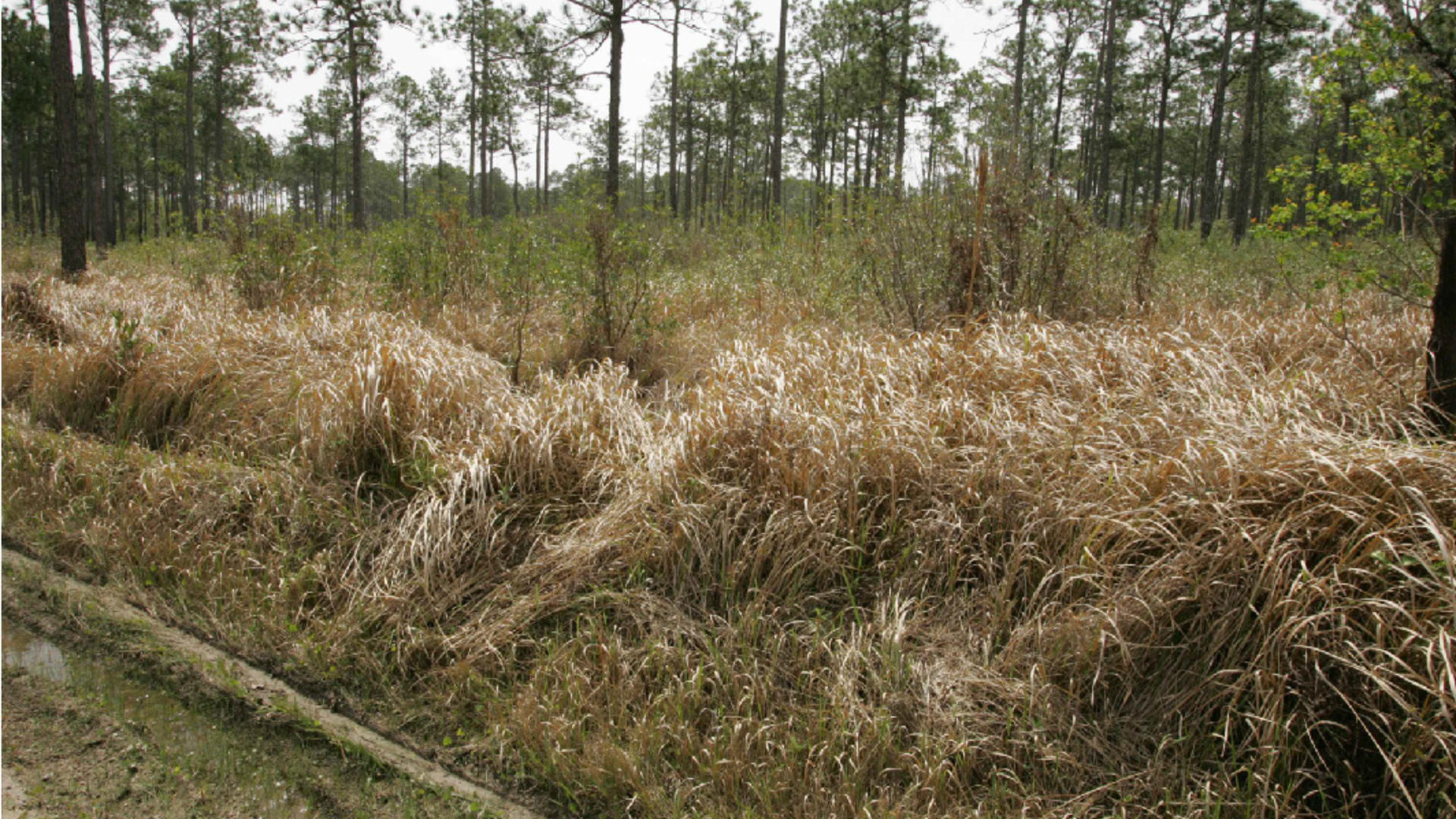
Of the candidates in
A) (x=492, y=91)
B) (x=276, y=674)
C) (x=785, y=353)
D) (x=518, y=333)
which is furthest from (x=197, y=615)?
(x=492, y=91)

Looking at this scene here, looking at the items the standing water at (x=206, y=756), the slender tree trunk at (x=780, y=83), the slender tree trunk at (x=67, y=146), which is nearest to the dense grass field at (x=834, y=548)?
the standing water at (x=206, y=756)

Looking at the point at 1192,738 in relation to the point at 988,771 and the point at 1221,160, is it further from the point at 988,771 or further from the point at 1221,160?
the point at 1221,160

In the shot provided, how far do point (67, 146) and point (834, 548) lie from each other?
11.3m

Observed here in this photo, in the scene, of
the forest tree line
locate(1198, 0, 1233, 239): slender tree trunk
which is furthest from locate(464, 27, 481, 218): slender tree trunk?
locate(1198, 0, 1233, 239): slender tree trunk

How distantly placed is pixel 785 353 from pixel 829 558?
178cm

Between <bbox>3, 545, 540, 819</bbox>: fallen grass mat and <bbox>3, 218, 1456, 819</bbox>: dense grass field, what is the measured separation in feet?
0.28

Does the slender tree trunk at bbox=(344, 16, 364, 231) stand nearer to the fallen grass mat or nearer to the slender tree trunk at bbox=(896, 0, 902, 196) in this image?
the slender tree trunk at bbox=(896, 0, 902, 196)

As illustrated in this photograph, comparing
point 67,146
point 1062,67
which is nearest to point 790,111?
point 1062,67

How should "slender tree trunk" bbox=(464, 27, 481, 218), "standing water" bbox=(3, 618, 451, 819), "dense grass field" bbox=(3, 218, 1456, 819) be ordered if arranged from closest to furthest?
"dense grass field" bbox=(3, 218, 1456, 819)
"standing water" bbox=(3, 618, 451, 819)
"slender tree trunk" bbox=(464, 27, 481, 218)

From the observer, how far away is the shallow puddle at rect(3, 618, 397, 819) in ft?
7.82

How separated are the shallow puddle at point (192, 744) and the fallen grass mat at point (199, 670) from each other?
0.08 metres

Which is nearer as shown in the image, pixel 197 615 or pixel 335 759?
pixel 335 759

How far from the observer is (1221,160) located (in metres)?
37.2

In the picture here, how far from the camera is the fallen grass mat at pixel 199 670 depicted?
2.47 meters
